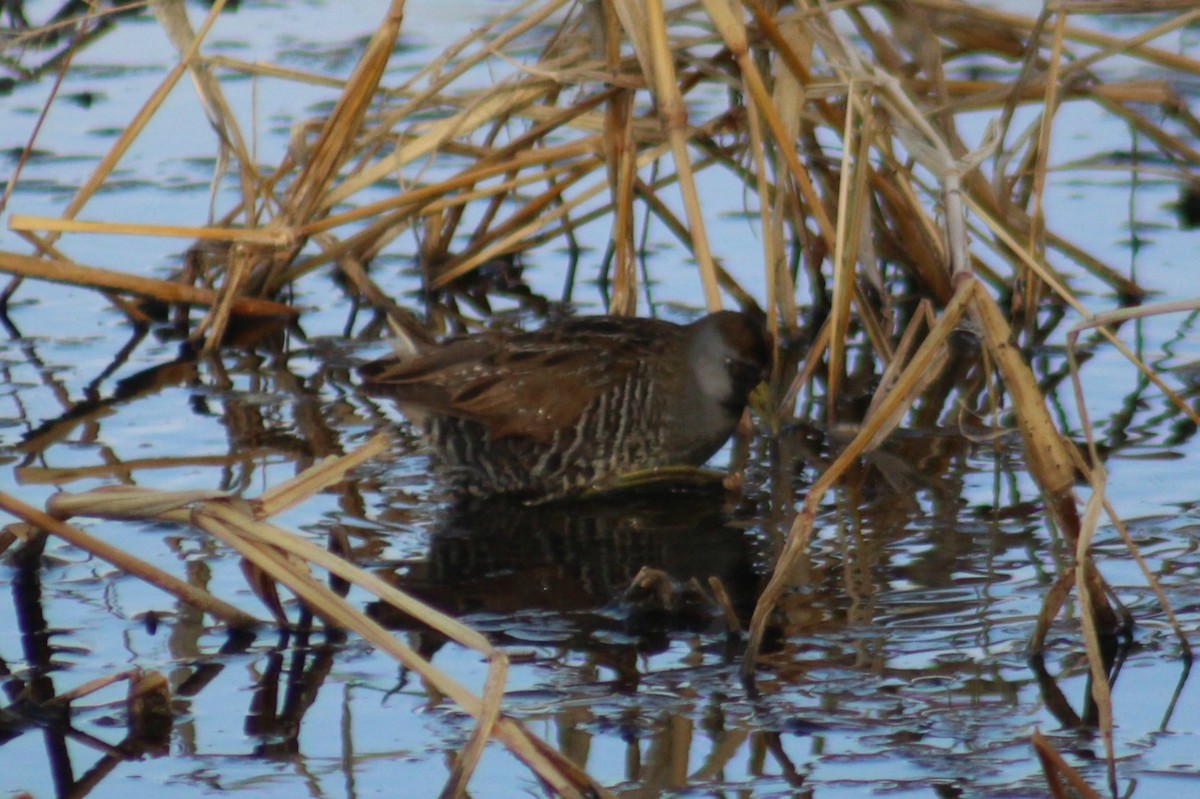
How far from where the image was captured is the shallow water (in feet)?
10.5

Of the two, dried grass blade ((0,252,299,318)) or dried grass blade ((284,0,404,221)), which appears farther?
dried grass blade ((0,252,299,318))

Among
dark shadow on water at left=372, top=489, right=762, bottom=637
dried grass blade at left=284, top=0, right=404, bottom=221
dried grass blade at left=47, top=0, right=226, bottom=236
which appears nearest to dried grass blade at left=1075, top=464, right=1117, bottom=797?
dark shadow on water at left=372, top=489, right=762, bottom=637

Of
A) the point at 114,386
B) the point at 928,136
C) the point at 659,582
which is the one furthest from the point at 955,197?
the point at 114,386

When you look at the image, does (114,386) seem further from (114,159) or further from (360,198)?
(360,198)

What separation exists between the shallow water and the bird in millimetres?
124

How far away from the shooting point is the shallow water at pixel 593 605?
126 inches

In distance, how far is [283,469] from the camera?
16.3 feet

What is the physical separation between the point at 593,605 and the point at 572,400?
1.01m

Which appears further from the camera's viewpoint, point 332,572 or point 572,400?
point 572,400

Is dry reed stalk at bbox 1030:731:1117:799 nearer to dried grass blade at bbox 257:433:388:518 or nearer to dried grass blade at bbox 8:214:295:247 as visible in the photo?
dried grass blade at bbox 257:433:388:518

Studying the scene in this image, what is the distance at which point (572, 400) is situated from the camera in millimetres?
4938

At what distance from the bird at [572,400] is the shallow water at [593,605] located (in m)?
0.12

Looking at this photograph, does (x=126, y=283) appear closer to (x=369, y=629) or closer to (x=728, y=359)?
(x=728, y=359)

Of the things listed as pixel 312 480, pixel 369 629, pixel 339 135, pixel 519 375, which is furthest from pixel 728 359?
pixel 369 629
